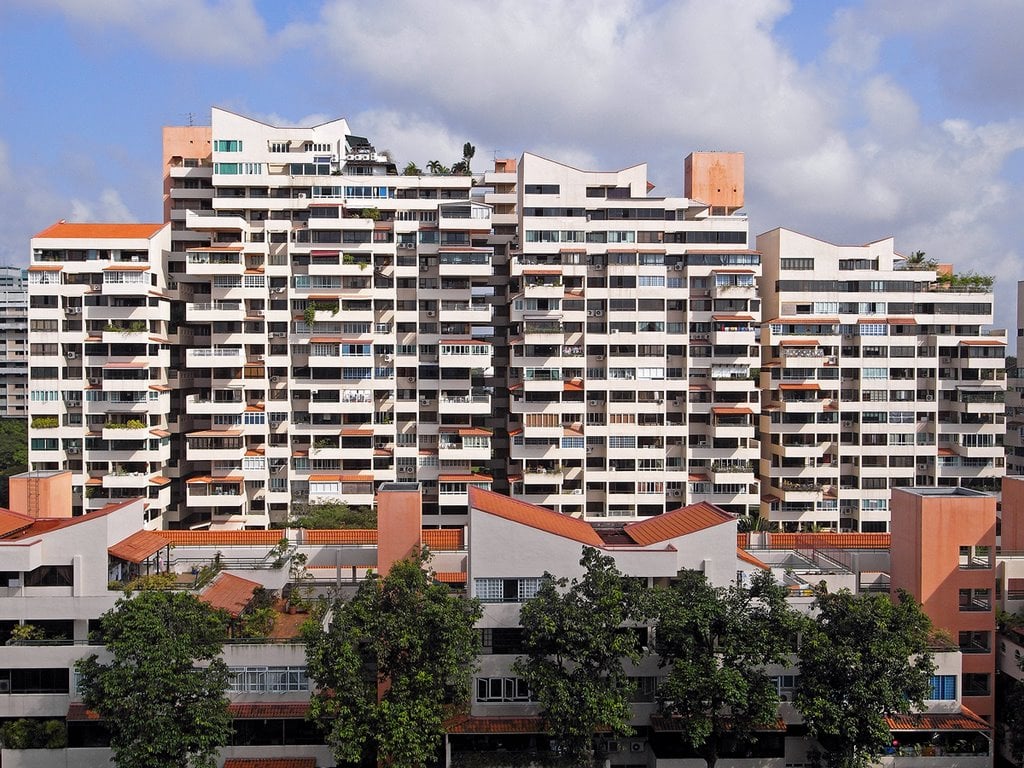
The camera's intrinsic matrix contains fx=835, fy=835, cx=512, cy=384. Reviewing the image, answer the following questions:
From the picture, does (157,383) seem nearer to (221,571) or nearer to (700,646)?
(221,571)

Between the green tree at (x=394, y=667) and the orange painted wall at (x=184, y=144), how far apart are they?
47.1 m

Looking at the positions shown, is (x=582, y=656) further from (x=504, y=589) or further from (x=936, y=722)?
(x=936, y=722)

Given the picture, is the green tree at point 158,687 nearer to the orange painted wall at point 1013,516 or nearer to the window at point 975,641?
the window at point 975,641

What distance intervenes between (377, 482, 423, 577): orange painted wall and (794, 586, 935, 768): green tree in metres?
14.2

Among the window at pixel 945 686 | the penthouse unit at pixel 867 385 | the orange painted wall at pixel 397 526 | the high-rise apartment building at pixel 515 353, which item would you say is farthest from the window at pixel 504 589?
the penthouse unit at pixel 867 385

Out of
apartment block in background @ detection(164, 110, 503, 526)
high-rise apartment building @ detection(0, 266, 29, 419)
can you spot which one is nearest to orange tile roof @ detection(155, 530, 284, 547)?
apartment block in background @ detection(164, 110, 503, 526)

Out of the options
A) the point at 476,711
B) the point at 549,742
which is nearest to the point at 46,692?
the point at 476,711

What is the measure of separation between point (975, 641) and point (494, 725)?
19.5 metres

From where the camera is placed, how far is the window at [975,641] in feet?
107

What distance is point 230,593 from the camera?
3147 centimetres

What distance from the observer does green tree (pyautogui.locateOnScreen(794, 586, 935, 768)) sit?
26281mm

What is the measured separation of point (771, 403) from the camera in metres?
59.6

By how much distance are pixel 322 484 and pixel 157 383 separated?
12.9 meters

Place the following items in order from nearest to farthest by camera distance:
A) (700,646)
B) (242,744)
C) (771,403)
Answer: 1. (700,646)
2. (242,744)
3. (771,403)
